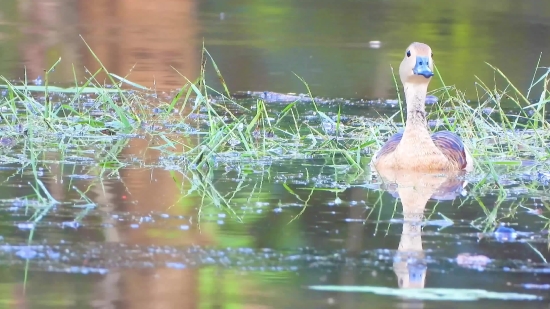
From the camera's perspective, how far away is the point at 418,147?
8.01 meters

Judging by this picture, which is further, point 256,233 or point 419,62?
point 419,62

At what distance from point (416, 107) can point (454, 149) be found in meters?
0.37

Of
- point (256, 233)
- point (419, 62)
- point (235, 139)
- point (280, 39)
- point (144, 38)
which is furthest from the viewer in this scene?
point (280, 39)

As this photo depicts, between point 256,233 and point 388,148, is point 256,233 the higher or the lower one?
the lower one

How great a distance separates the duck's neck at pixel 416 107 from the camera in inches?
318

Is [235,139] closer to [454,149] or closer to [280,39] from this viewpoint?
[454,149]

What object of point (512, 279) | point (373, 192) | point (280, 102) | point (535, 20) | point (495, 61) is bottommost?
point (512, 279)

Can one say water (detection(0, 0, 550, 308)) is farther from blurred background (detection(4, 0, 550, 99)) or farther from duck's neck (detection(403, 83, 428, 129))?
blurred background (detection(4, 0, 550, 99))

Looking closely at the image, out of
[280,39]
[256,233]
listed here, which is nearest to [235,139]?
[256,233]

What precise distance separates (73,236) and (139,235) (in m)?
0.29

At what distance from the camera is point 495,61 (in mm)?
15164

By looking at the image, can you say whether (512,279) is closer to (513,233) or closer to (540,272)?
(540,272)

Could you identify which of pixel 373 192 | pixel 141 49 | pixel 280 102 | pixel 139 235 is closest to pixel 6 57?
pixel 141 49

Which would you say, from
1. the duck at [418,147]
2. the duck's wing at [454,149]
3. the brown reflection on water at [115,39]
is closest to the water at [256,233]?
the duck at [418,147]
